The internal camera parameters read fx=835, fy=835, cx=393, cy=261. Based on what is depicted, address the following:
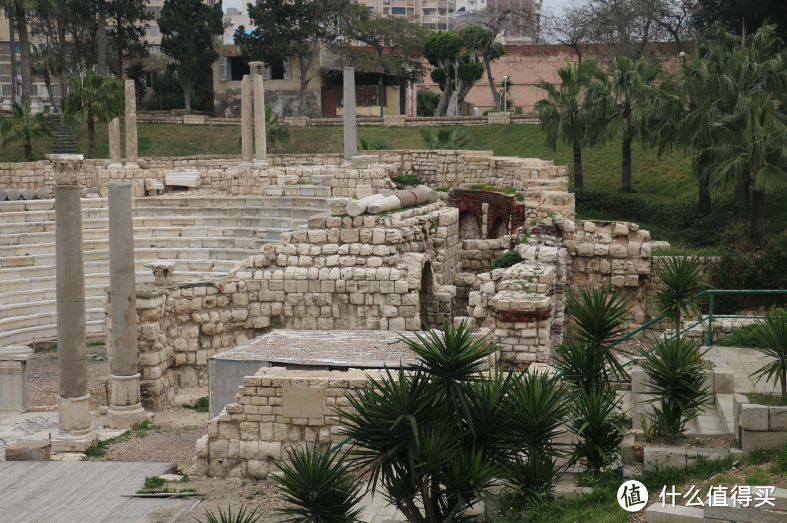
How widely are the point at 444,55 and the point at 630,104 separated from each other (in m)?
22.2

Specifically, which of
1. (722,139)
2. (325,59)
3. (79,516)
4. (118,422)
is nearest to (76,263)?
(118,422)

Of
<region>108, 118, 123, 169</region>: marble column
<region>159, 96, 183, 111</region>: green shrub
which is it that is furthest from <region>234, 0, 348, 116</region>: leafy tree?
<region>108, 118, 123, 169</region>: marble column

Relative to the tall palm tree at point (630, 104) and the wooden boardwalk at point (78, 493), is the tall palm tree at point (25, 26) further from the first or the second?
the wooden boardwalk at point (78, 493)

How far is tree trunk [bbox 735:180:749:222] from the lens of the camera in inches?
939

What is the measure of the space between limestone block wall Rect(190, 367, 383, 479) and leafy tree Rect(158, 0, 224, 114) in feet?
139

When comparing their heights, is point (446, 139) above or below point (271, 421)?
above

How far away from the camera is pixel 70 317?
13086mm

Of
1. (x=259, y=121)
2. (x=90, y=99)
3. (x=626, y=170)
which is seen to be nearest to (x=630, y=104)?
(x=626, y=170)

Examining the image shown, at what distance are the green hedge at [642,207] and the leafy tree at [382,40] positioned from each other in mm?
24975

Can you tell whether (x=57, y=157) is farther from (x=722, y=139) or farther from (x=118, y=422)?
(x=722, y=139)

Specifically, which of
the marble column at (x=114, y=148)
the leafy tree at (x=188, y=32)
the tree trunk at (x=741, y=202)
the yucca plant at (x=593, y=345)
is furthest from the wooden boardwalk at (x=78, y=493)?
the leafy tree at (x=188, y=32)

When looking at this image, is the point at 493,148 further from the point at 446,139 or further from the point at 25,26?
the point at 25,26

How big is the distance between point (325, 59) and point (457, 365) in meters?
46.7

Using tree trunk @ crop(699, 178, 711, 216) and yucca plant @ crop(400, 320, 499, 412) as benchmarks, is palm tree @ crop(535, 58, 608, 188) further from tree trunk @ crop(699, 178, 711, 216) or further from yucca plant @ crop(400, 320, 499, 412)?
yucca plant @ crop(400, 320, 499, 412)
